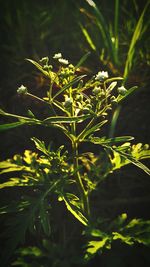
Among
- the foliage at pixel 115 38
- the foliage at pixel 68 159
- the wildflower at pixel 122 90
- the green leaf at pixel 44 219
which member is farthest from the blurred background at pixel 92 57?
the wildflower at pixel 122 90

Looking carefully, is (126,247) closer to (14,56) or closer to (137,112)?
(137,112)

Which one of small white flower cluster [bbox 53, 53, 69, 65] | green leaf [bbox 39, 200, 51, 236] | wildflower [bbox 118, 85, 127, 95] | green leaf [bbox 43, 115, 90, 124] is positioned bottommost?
green leaf [bbox 39, 200, 51, 236]

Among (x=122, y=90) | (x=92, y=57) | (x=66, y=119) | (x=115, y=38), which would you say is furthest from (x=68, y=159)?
(x=92, y=57)

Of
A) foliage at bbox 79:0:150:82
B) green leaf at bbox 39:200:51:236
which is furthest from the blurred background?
green leaf at bbox 39:200:51:236

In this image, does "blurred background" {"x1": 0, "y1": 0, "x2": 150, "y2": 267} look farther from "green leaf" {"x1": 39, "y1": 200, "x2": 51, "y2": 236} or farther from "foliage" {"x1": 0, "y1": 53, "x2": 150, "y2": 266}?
"green leaf" {"x1": 39, "y1": 200, "x2": 51, "y2": 236}

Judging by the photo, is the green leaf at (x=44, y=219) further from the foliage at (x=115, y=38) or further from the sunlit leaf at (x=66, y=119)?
the foliage at (x=115, y=38)

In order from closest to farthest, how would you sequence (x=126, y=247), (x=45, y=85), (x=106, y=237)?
(x=106, y=237), (x=126, y=247), (x=45, y=85)

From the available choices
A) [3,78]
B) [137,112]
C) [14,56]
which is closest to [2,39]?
[14,56]

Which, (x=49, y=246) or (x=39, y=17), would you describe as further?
(x=39, y=17)
